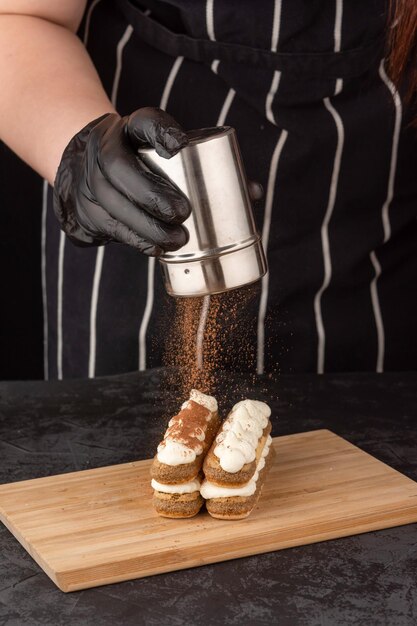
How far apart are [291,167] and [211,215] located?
607 mm

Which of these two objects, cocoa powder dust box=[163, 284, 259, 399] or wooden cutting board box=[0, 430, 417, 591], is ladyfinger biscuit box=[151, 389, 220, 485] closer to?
wooden cutting board box=[0, 430, 417, 591]

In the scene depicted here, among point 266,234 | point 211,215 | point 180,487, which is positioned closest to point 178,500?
point 180,487

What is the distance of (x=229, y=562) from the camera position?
118 cm

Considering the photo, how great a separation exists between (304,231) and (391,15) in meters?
0.39

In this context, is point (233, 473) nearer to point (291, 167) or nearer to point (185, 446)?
point (185, 446)

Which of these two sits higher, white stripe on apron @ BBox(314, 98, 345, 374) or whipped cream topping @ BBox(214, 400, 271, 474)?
white stripe on apron @ BBox(314, 98, 345, 374)

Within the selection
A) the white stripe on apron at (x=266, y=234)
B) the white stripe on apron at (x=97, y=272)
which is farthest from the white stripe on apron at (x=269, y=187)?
the white stripe on apron at (x=97, y=272)

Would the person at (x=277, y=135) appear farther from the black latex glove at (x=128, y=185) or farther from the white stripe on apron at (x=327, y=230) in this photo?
the black latex glove at (x=128, y=185)

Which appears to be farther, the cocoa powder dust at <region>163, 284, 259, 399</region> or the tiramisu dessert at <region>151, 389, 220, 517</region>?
the cocoa powder dust at <region>163, 284, 259, 399</region>

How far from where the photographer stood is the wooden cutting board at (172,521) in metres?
1.16

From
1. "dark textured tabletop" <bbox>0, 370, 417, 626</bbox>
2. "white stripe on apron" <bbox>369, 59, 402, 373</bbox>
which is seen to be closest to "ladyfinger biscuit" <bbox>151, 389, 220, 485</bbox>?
"dark textured tabletop" <bbox>0, 370, 417, 626</bbox>

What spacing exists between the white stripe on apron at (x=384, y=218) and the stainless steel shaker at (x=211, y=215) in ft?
2.17

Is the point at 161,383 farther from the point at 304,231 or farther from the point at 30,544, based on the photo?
the point at 30,544

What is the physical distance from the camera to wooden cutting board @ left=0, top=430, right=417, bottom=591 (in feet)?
3.80
